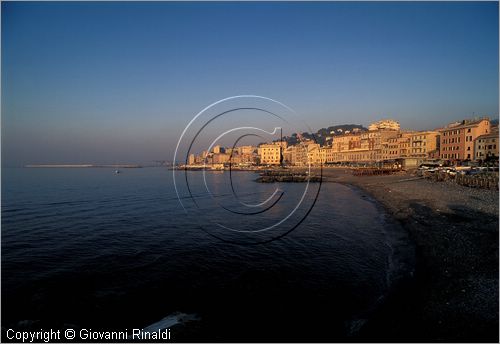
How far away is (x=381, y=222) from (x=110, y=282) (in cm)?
2056

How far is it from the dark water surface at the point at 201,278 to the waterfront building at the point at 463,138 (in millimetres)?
67741

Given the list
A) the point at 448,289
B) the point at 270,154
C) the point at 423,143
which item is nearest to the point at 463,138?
the point at 423,143

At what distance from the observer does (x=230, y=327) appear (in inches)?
352

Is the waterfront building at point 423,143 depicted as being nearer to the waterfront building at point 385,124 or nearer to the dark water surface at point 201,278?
the waterfront building at point 385,124

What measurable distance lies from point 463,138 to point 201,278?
84.7m

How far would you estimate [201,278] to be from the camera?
12766 millimetres

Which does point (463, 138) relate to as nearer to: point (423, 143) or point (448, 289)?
point (423, 143)

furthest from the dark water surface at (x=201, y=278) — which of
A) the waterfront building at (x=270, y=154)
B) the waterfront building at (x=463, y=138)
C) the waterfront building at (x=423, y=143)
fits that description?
the waterfront building at (x=270, y=154)

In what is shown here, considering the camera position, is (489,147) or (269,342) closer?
(269,342)

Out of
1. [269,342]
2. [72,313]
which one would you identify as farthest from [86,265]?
[269,342]

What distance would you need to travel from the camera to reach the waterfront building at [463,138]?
234 feet

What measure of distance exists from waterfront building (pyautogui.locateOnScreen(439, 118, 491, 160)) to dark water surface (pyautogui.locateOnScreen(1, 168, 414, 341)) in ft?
222

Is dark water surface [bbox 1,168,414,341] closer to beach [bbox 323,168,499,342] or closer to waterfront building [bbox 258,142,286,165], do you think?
beach [bbox 323,168,499,342]

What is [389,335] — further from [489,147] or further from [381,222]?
[489,147]
